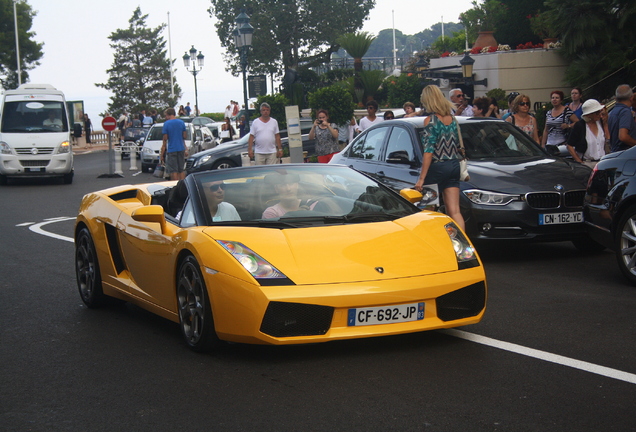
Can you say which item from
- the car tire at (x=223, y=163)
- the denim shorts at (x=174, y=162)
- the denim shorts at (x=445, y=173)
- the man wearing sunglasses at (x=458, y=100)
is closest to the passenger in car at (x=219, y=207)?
the denim shorts at (x=445, y=173)

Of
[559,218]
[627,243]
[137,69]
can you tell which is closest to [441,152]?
[559,218]

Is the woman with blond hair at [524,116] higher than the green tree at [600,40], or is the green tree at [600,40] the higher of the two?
the green tree at [600,40]

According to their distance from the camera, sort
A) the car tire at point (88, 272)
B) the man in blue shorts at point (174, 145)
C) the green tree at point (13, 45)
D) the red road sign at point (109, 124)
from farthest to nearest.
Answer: the green tree at point (13, 45)
the red road sign at point (109, 124)
the man in blue shorts at point (174, 145)
the car tire at point (88, 272)

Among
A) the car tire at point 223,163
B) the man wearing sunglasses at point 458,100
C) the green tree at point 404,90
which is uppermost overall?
the green tree at point 404,90

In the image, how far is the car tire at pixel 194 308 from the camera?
218 inches

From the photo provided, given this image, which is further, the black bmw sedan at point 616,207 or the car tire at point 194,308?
the black bmw sedan at point 616,207

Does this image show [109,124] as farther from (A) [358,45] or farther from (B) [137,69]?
(B) [137,69]

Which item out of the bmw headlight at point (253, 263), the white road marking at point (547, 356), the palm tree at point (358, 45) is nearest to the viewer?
the white road marking at point (547, 356)

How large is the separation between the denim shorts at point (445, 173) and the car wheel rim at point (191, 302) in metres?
4.11

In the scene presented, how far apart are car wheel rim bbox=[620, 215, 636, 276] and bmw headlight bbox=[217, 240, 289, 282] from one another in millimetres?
3800

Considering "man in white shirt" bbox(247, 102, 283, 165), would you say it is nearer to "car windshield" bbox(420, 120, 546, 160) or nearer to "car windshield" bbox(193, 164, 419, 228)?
"car windshield" bbox(420, 120, 546, 160)

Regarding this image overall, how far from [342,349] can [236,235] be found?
0.97 m

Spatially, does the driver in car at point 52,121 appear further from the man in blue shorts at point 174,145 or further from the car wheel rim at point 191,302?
the car wheel rim at point 191,302

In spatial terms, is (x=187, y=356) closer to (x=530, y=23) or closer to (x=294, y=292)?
(x=294, y=292)
